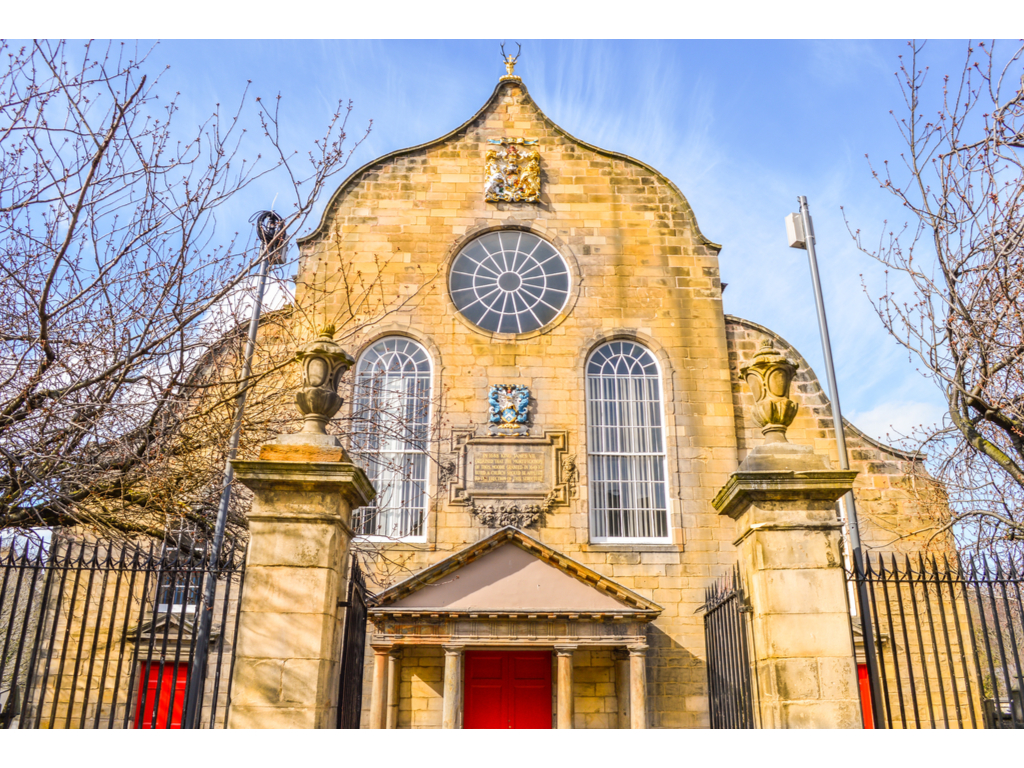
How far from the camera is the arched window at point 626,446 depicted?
13844 millimetres

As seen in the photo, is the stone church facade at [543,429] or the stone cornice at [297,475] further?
the stone church facade at [543,429]

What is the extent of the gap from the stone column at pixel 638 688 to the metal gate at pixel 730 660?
10.8 ft

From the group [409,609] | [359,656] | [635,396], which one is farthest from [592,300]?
[359,656]

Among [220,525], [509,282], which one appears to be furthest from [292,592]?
[509,282]

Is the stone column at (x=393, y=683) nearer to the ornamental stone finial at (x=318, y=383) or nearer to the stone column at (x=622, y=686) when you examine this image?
the stone column at (x=622, y=686)

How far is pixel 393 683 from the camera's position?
12.4 m

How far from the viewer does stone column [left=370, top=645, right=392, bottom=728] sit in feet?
37.5

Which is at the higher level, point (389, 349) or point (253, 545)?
point (389, 349)

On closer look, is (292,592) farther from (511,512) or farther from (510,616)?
(511,512)

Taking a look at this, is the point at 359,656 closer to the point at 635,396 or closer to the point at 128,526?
the point at 128,526

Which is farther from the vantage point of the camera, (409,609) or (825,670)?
(409,609)

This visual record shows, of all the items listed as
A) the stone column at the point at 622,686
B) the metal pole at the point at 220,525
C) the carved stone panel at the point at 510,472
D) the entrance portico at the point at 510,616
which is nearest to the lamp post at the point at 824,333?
the entrance portico at the point at 510,616

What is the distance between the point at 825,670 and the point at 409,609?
7123 mm

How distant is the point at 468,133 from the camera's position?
16.5 metres
